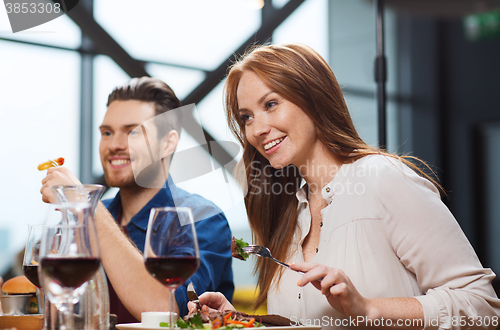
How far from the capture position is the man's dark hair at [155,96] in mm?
2100

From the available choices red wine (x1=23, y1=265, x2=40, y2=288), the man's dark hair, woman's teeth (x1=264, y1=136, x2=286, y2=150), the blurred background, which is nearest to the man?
the man's dark hair

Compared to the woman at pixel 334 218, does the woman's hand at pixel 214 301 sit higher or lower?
lower

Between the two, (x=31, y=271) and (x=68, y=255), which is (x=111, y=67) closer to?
(x=31, y=271)

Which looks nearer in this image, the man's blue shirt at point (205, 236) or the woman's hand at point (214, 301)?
the woman's hand at point (214, 301)

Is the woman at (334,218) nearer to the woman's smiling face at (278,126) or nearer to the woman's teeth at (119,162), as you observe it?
the woman's smiling face at (278,126)

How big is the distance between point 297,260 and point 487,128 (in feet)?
14.8

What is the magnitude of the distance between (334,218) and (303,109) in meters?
0.34

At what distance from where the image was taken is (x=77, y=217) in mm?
699

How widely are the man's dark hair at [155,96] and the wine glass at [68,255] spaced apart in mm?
1424

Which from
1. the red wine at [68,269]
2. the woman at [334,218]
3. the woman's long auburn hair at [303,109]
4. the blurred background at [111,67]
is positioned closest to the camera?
the red wine at [68,269]

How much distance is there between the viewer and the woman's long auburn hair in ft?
4.71

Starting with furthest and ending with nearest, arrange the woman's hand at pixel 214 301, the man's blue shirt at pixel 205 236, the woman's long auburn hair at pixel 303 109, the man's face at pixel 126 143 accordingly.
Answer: the man's face at pixel 126 143
the man's blue shirt at pixel 205 236
the woman's long auburn hair at pixel 303 109
the woman's hand at pixel 214 301

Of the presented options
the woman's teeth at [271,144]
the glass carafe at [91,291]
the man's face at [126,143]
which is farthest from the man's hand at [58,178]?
the man's face at [126,143]

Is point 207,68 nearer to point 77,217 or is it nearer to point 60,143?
point 60,143
